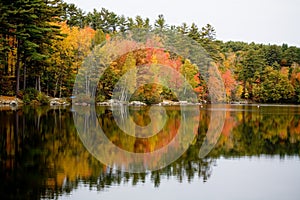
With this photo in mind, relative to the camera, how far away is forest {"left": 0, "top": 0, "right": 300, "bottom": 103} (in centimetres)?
3475

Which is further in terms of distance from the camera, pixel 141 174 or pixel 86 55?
pixel 86 55

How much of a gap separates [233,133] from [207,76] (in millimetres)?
44788

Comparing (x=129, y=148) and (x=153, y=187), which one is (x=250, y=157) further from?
(x=153, y=187)

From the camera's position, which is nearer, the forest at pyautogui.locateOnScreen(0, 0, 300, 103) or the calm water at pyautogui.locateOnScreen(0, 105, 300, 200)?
the calm water at pyautogui.locateOnScreen(0, 105, 300, 200)

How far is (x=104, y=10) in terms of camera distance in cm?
7306

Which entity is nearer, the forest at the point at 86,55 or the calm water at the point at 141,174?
the calm water at the point at 141,174

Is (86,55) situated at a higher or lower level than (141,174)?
higher

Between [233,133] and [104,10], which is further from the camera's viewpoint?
[104,10]

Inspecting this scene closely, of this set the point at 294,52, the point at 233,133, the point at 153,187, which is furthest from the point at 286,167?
the point at 294,52

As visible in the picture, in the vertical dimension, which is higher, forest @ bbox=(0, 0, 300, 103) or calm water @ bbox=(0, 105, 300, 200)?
forest @ bbox=(0, 0, 300, 103)

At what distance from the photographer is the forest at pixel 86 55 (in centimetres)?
3475

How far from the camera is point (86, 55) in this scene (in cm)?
4628

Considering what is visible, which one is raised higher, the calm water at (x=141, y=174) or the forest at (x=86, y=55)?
the forest at (x=86, y=55)

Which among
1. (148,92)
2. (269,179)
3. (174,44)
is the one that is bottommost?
(269,179)
